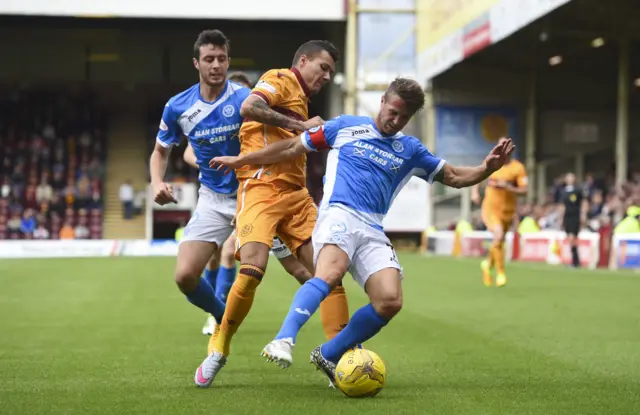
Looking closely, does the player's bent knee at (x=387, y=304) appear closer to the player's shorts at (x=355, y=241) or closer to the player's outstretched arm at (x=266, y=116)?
the player's shorts at (x=355, y=241)

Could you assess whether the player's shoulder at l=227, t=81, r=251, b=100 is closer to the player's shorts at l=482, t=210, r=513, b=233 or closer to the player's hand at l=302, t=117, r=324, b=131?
the player's hand at l=302, t=117, r=324, b=131

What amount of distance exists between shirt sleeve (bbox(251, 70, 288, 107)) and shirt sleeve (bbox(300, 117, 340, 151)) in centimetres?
43

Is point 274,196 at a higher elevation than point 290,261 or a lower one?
higher

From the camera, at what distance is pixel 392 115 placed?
614cm

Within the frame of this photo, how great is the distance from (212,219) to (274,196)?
76 cm

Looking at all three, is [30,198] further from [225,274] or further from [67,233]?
[225,274]

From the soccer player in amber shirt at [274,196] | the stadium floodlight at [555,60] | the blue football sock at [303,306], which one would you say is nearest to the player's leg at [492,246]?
the soccer player in amber shirt at [274,196]

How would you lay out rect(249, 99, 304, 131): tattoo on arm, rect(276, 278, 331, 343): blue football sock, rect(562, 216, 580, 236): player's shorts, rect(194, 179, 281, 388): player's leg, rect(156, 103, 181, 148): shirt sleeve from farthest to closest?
rect(562, 216, 580, 236): player's shorts, rect(156, 103, 181, 148): shirt sleeve, rect(249, 99, 304, 131): tattoo on arm, rect(194, 179, 281, 388): player's leg, rect(276, 278, 331, 343): blue football sock

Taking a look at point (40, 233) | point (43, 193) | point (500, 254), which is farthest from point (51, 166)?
point (500, 254)

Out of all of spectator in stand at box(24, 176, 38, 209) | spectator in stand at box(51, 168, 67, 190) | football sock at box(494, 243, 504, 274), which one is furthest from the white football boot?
spectator in stand at box(51, 168, 67, 190)

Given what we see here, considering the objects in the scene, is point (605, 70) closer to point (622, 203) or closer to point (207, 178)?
point (622, 203)

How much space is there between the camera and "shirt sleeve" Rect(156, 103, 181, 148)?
7238 millimetres

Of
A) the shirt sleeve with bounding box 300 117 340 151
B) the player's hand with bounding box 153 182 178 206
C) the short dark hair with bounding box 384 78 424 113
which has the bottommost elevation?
the player's hand with bounding box 153 182 178 206

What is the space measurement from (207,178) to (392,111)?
5.94 ft
